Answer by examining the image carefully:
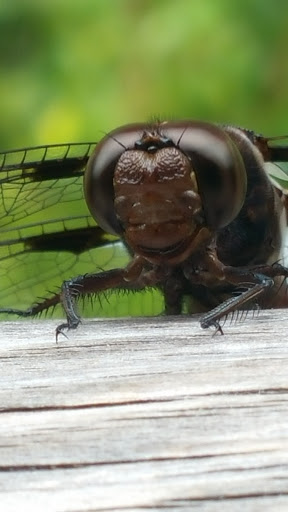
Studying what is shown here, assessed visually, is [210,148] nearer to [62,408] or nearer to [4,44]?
[62,408]

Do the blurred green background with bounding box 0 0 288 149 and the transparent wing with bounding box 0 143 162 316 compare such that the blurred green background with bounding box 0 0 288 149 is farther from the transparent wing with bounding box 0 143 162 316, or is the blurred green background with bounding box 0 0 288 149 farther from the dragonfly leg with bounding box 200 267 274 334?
the dragonfly leg with bounding box 200 267 274 334

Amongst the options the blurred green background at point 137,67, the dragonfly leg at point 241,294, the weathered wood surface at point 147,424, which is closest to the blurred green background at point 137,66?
the blurred green background at point 137,67

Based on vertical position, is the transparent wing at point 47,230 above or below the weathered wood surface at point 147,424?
below

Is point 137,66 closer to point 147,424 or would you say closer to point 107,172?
point 107,172

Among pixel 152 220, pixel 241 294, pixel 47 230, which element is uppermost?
pixel 152 220

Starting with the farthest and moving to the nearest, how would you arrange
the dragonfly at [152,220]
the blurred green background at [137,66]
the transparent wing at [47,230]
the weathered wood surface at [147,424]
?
1. the blurred green background at [137,66]
2. the transparent wing at [47,230]
3. the dragonfly at [152,220]
4. the weathered wood surface at [147,424]

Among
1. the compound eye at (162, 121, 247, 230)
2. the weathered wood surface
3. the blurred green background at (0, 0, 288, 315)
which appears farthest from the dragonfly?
the blurred green background at (0, 0, 288, 315)

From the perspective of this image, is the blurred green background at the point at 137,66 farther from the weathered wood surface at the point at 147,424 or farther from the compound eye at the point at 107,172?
the weathered wood surface at the point at 147,424

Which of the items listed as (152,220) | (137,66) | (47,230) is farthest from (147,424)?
(137,66)
